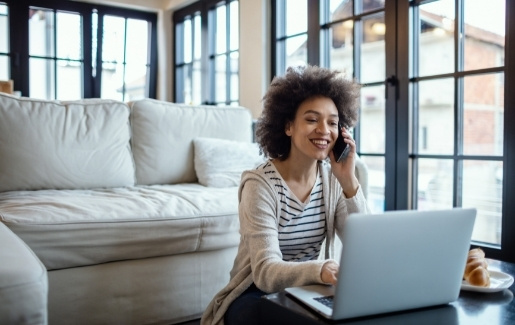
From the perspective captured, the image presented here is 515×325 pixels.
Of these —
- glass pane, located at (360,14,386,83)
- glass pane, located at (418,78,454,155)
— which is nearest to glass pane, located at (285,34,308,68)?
glass pane, located at (360,14,386,83)

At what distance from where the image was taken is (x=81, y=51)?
211 inches

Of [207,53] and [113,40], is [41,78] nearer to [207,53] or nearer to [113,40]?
[113,40]

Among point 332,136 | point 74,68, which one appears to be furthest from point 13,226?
point 74,68

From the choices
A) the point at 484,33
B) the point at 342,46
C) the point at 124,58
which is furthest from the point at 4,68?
the point at 484,33

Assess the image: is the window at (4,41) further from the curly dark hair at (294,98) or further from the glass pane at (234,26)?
the curly dark hair at (294,98)

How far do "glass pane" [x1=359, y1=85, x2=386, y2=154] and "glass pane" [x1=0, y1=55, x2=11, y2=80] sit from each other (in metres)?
3.57

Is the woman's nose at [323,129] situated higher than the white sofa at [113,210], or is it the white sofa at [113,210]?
the woman's nose at [323,129]

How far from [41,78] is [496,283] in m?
5.00

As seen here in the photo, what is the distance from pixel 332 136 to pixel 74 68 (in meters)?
4.55

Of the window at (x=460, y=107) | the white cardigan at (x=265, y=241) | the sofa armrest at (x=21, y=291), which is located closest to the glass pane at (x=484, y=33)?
the window at (x=460, y=107)

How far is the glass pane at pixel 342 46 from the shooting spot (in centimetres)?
341

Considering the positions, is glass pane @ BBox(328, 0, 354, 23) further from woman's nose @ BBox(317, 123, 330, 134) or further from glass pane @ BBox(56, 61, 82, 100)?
glass pane @ BBox(56, 61, 82, 100)

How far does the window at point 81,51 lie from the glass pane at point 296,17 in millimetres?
2232

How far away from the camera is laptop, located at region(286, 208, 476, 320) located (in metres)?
0.85
